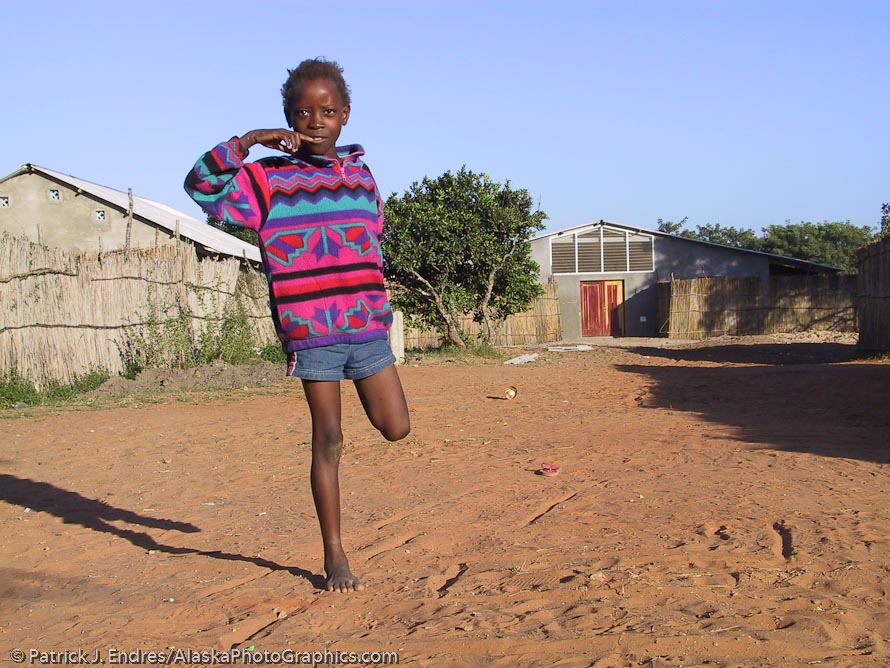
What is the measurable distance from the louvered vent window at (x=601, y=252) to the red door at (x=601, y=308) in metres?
0.55

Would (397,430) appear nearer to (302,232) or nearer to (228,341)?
(302,232)

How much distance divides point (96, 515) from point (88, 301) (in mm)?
7632

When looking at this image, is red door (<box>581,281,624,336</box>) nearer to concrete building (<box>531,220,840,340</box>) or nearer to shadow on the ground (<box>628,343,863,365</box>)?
concrete building (<box>531,220,840,340</box>)

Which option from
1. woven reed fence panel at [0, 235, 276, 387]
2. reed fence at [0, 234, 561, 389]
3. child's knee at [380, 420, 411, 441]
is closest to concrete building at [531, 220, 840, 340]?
reed fence at [0, 234, 561, 389]

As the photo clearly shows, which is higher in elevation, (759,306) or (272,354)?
(759,306)

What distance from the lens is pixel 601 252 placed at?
30.7 m

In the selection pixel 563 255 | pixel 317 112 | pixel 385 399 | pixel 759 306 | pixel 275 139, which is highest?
pixel 563 255

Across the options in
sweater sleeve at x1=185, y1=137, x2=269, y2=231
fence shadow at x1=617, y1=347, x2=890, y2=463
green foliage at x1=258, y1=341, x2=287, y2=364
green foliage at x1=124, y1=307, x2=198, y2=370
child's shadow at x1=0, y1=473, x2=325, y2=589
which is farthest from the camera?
green foliage at x1=258, y1=341, x2=287, y2=364

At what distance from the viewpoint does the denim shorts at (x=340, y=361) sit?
320 cm


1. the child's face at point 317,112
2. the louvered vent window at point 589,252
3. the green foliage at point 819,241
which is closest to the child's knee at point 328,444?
the child's face at point 317,112

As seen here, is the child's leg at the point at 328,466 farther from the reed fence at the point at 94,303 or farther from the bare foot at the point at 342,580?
the reed fence at the point at 94,303

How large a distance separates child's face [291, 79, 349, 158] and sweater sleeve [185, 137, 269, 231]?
0.25 m

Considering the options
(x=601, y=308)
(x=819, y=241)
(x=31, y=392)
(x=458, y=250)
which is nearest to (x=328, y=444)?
(x=31, y=392)

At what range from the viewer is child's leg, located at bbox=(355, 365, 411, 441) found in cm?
334
